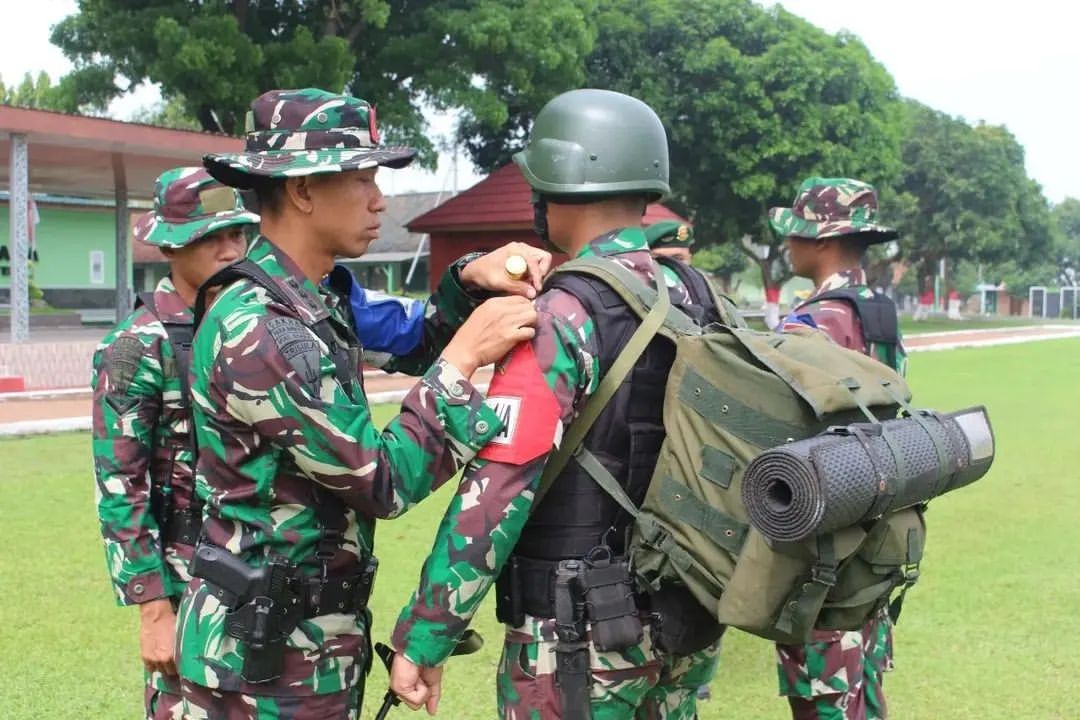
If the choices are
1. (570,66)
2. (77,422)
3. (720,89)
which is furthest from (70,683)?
(720,89)

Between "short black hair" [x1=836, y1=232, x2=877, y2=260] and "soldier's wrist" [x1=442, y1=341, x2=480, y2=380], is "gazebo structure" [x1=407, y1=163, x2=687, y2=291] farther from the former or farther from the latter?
"soldier's wrist" [x1=442, y1=341, x2=480, y2=380]

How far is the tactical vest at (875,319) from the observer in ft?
12.6

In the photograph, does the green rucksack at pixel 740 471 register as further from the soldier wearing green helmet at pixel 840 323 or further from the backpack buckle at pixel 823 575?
the soldier wearing green helmet at pixel 840 323

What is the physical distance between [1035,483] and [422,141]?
14.1 meters

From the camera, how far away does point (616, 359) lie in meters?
2.23

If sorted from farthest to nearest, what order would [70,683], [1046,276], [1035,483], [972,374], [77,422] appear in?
[1046,276] < [972,374] < [77,422] < [1035,483] < [70,683]

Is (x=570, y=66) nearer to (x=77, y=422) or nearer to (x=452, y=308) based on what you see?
(x=77, y=422)

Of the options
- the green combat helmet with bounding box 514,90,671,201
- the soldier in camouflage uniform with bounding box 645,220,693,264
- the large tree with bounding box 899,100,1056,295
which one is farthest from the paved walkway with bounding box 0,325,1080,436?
the large tree with bounding box 899,100,1056,295

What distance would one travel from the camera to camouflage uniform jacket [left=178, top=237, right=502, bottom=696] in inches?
78.7

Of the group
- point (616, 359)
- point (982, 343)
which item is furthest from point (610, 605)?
point (982, 343)

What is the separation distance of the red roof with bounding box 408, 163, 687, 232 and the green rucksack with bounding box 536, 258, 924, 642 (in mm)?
18384

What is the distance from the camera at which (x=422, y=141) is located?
66.5 ft

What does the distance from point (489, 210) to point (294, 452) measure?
19554 mm

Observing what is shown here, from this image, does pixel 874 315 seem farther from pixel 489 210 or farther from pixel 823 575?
pixel 489 210
